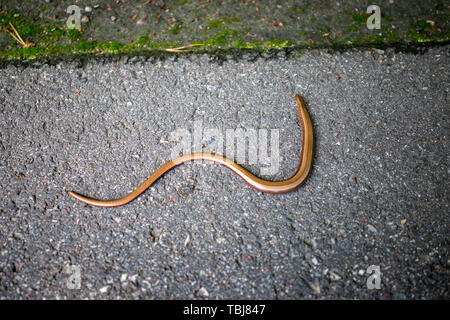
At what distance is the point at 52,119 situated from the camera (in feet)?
7.10

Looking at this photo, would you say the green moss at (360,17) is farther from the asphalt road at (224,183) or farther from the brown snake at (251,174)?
the brown snake at (251,174)

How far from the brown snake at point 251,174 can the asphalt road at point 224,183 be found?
0.04 m

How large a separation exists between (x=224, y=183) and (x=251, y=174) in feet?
0.53

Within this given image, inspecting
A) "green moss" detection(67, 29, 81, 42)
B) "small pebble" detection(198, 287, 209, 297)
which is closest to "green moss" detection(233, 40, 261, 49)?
"green moss" detection(67, 29, 81, 42)

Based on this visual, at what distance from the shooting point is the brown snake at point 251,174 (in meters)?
1.83

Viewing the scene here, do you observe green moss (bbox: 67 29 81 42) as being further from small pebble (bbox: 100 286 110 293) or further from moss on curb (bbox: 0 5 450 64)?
small pebble (bbox: 100 286 110 293)

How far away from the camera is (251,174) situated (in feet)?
6.26

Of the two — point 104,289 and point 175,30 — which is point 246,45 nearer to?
point 175,30

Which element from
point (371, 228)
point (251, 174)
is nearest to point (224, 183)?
point (251, 174)

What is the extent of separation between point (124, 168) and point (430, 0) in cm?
269
